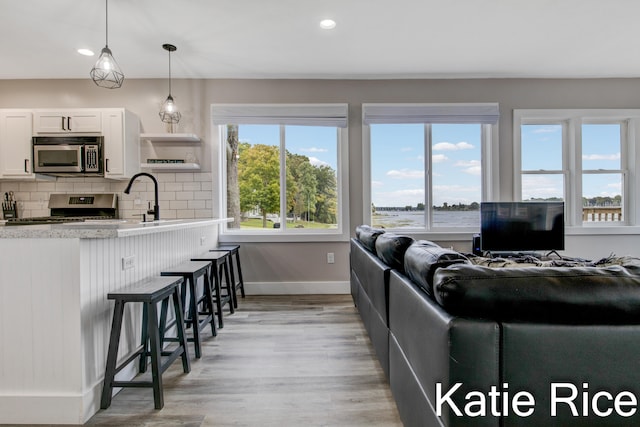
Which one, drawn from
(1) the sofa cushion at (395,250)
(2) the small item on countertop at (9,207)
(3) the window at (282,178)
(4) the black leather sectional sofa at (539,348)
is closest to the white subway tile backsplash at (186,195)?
(3) the window at (282,178)

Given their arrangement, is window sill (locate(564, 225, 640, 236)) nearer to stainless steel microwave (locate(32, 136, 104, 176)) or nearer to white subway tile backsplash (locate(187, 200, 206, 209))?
white subway tile backsplash (locate(187, 200, 206, 209))

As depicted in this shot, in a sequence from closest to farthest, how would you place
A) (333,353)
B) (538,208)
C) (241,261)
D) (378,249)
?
1. (378,249)
2. (333,353)
3. (538,208)
4. (241,261)

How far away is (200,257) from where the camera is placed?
3205 mm

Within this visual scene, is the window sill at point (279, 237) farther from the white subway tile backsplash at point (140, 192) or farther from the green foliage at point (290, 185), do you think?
the white subway tile backsplash at point (140, 192)

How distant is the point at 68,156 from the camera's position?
3703 mm

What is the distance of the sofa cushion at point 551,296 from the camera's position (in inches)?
39.1

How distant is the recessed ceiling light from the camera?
285cm

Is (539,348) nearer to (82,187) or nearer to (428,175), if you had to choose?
(428,175)

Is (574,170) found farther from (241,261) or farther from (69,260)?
(69,260)

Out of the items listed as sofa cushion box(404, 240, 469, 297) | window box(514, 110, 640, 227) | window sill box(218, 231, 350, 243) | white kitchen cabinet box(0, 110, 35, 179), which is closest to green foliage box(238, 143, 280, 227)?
window sill box(218, 231, 350, 243)

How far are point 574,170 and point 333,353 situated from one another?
3.85 meters

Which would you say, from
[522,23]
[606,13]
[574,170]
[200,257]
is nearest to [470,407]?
[200,257]

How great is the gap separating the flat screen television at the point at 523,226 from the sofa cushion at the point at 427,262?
81.5 inches

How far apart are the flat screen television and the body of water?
1038mm
